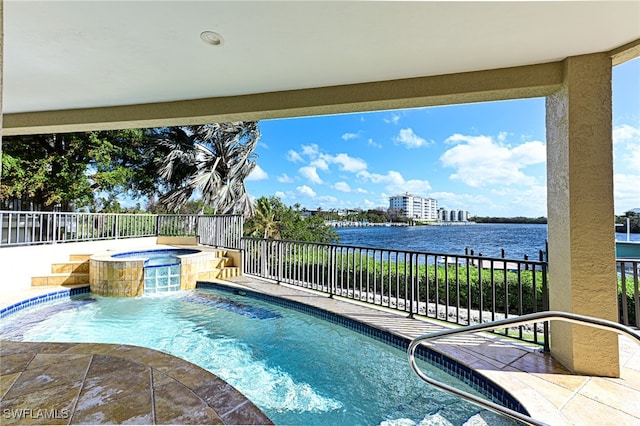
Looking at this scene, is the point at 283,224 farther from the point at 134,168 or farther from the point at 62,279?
the point at 62,279

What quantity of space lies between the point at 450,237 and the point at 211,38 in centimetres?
3038

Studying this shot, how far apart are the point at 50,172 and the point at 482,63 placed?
42.8 ft

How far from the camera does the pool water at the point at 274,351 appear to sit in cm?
253

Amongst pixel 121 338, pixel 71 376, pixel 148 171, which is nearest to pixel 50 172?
pixel 148 171

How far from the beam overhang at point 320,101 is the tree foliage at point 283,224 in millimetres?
11180

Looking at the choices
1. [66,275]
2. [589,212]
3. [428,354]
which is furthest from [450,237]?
[66,275]

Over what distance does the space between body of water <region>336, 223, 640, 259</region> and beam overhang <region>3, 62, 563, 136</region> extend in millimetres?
20143

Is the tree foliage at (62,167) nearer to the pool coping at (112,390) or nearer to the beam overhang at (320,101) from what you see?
the beam overhang at (320,101)

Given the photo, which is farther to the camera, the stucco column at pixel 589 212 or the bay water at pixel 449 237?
the bay water at pixel 449 237

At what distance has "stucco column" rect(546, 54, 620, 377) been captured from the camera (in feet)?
8.61

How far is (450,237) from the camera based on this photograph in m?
29.5

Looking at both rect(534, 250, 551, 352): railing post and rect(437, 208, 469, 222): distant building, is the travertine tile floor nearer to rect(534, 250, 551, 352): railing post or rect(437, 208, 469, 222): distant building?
rect(534, 250, 551, 352): railing post

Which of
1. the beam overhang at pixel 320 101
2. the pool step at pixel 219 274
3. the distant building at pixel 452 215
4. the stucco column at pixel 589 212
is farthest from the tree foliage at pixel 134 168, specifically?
the distant building at pixel 452 215

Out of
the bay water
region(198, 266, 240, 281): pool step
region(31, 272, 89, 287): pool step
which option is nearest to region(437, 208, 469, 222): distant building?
the bay water
